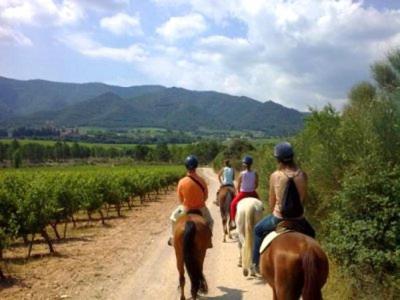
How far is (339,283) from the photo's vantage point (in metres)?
9.56

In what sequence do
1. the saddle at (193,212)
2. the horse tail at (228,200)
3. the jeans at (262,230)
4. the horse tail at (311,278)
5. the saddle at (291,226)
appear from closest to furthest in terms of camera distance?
the horse tail at (311,278) → the saddle at (291,226) → the jeans at (262,230) → the saddle at (193,212) → the horse tail at (228,200)

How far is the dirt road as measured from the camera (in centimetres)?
1008

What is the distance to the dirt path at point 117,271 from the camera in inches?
411

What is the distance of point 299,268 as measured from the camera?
20.4ft

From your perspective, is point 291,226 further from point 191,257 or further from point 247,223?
point 247,223

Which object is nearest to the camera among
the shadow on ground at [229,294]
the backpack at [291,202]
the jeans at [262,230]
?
the backpack at [291,202]

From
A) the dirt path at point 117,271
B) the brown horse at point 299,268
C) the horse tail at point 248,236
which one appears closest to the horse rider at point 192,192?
the horse tail at point 248,236

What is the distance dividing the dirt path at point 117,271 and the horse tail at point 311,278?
3.77 metres

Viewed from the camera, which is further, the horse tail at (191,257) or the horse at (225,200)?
the horse at (225,200)

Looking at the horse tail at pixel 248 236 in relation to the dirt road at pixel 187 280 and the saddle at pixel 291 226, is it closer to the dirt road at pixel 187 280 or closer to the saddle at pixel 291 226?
the dirt road at pixel 187 280

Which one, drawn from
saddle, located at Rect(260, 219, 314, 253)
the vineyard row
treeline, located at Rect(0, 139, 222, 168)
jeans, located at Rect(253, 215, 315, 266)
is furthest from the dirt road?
treeline, located at Rect(0, 139, 222, 168)

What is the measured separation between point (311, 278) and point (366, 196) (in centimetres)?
327

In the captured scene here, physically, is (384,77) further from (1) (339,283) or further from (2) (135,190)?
(2) (135,190)

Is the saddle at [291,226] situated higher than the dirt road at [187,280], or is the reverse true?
the saddle at [291,226]
